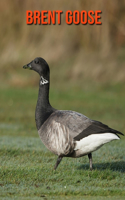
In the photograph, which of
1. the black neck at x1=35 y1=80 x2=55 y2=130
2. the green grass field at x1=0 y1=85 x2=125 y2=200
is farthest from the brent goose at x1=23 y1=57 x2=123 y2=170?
the green grass field at x1=0 y1=85 x2=125 y2=200

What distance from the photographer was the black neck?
7.20 meters

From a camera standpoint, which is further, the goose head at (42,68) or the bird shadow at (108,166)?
the goose head at (42,68)

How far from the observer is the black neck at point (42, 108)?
23.6 ft

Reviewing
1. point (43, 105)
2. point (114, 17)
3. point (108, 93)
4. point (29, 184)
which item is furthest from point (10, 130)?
point (114, 17)

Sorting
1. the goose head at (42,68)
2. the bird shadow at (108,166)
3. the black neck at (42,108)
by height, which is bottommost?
the bird shadow at (108,166)

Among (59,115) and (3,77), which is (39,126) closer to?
(59,115)

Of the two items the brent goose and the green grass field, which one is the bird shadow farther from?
the brent goose

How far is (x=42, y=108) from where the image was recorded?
7383 millimetres

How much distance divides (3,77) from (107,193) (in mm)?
21333

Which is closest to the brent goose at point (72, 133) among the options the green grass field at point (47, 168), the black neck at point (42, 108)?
the black neck at point (42, 108)

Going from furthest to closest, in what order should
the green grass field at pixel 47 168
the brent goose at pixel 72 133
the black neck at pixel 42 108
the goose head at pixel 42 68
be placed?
the goose head at pixel 42 68
the black neck at pixel 42 108
the brent goose at pixel 72 133
the green grass field at pixel 47 168

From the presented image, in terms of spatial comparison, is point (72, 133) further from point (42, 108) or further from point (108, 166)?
point (108, 166)

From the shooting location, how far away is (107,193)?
5.82m

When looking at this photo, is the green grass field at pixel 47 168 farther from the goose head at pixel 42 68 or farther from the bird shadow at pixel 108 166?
the goose head at pixel 42 68
